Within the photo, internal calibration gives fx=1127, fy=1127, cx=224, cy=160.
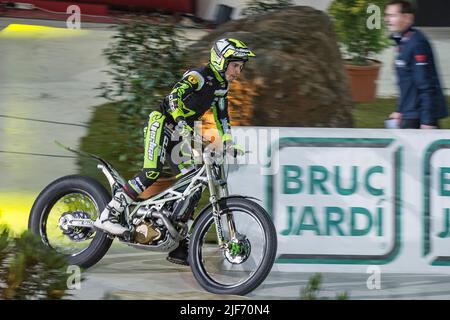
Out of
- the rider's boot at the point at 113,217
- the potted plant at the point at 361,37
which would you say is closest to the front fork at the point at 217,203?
the rider's boot at the point at 113,217

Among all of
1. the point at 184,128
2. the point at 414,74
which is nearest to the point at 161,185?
the point at 184,128

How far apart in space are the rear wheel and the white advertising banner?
1131 millimetres

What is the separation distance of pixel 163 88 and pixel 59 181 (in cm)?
233

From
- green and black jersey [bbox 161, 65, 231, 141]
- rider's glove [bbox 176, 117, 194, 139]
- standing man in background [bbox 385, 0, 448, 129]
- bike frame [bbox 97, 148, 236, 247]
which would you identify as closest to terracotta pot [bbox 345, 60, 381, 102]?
standing man in background [bbox 385, 0, 448, 129]

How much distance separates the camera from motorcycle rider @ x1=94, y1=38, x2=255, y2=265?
25.5 ft

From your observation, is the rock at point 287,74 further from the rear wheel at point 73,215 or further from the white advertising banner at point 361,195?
the rear wheel at point 73,215

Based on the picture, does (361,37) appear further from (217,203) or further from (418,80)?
(217,203)

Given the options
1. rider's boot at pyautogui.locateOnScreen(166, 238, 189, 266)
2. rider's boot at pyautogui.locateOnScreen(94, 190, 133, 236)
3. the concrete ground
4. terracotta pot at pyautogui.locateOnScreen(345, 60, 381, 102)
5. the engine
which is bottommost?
terracotta pot at pyautogui.locateOnScreen(345, 60, 381, 102)

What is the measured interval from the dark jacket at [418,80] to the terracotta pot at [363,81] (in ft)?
14.8

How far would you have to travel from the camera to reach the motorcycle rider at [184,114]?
7770 millimetres

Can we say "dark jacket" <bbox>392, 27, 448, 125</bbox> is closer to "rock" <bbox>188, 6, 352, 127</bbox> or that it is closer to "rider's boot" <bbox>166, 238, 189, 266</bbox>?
"rock" <bbox>188, 6, 352, 127</bbox>
